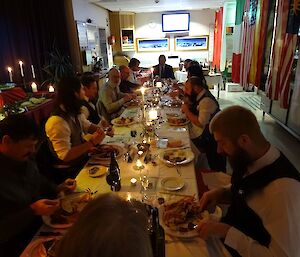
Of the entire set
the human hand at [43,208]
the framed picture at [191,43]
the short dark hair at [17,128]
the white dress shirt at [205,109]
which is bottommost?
the human hand at [43,208]

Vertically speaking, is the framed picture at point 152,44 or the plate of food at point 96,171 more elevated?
the framed picture at point 152,44

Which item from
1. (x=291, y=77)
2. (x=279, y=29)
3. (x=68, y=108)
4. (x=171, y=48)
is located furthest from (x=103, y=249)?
(x=171, y=48)

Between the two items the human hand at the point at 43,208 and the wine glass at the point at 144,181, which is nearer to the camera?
the human hand at the point at 43,208

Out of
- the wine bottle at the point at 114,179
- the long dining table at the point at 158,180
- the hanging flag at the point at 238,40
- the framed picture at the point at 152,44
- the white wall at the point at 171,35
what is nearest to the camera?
the long dining table at the point at 158,180

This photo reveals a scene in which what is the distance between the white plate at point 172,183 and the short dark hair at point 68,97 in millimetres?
1013

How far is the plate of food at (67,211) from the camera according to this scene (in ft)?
4.02

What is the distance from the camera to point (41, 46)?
5414 millimetres

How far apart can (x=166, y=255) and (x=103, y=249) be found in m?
0.71

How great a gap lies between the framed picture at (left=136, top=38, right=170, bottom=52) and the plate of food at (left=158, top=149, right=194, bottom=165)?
30.9 feet


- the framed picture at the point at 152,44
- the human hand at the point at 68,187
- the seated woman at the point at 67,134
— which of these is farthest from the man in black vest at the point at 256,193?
the framed picture at the point at 152,44

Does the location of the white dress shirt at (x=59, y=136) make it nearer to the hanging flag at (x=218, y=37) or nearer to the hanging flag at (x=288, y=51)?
the hanging flag at (x=288, y=51)

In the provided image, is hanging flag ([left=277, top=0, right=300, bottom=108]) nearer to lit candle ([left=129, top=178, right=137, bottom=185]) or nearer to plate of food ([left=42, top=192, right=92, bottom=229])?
lit candle ([left=129, top=178, right=137, bottom=185])

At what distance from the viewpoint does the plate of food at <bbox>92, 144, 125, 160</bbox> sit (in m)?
1.93

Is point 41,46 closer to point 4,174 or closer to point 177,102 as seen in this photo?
point 177,102
